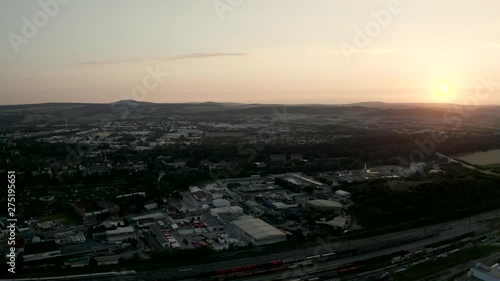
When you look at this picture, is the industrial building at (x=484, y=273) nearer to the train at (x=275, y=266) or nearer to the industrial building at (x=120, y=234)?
the train at (x=275, y=266)

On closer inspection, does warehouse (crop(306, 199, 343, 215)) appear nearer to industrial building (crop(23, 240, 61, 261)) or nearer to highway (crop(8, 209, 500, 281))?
highway (crop(8, 209, 500, 281))

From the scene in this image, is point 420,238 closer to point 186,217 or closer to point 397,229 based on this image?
point 397,229

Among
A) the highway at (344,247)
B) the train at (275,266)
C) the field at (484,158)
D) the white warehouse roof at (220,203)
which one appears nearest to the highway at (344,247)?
the highway at (344,247)

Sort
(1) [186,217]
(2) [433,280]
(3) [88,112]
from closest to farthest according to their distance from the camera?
(2) [433,280]
(1) [186,217]
(3) [88,112]

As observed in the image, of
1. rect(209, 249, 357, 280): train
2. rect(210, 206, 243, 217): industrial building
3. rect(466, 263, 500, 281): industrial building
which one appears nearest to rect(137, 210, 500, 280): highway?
rect(209, 249, 357, 280): train

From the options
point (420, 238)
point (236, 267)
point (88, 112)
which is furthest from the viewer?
point (88, 112)

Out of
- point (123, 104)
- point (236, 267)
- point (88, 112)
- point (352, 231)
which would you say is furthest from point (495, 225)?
point (123, 104)

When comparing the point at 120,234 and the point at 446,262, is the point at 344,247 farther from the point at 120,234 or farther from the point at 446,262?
the point at 120,234

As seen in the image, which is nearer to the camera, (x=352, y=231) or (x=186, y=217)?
(x=352, y=231)
